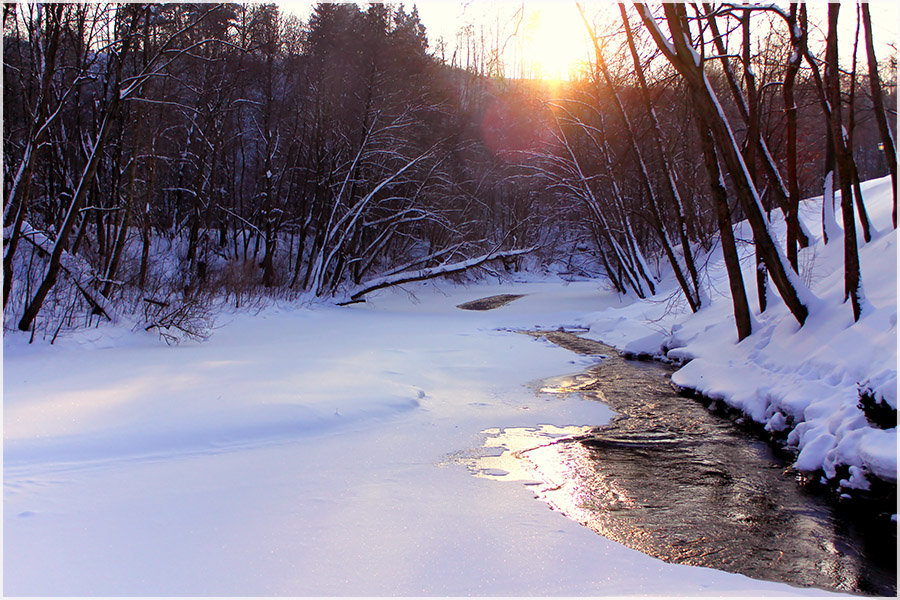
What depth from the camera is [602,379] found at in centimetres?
914

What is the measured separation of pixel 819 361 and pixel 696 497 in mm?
2914

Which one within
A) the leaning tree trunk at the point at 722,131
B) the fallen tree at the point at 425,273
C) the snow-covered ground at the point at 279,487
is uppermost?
the leaning tree trunk at the point at 722,131

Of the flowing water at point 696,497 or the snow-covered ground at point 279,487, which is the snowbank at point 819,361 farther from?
the snow-covered ground at point 279,487

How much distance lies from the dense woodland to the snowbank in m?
0.40

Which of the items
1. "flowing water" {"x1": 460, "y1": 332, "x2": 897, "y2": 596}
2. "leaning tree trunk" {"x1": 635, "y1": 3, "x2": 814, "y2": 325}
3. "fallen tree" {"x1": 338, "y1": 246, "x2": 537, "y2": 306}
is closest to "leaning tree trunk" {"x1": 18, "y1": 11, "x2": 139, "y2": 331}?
"flowing water" {"x1": 460, "y1": 332, "x2": 897, "y2": 596}

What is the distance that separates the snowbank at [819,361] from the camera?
15.6ft

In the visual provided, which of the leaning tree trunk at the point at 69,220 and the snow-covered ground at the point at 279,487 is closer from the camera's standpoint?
the snow-covered ground at the point at 279,487

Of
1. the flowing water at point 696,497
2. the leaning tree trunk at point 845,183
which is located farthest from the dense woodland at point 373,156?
the flowing water at point 696,497

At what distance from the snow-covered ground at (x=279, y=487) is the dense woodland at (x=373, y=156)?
3.60m

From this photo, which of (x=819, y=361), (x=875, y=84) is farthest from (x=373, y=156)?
(x=819, y=361)

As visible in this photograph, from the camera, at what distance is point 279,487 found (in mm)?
4176

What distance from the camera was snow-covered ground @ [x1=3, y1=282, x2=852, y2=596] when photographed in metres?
3.00

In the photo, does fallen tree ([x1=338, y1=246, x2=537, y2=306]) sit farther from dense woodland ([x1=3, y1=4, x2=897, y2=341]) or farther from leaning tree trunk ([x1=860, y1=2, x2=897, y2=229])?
leaning tree trunk ([x1=860, y1=2, x2=897, y2=229])

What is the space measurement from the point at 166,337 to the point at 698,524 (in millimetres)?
9189
